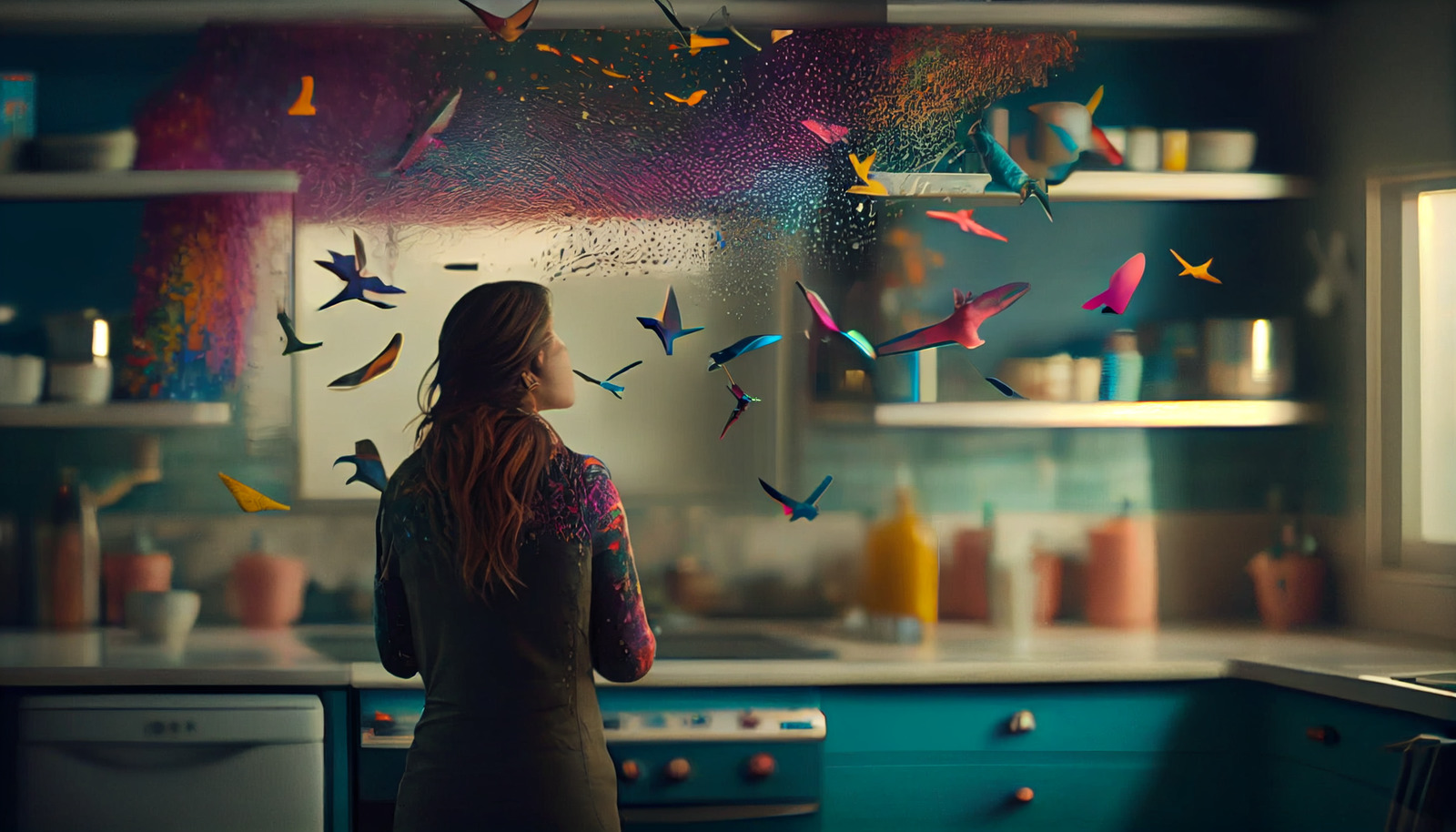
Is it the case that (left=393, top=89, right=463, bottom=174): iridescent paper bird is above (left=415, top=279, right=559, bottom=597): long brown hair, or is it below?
above

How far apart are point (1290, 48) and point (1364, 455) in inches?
29.3

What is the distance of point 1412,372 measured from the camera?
176 centimetres

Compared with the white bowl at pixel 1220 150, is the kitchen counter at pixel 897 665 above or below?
below

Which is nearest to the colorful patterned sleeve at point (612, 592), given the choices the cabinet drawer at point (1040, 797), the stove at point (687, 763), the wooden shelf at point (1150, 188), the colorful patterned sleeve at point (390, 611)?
the colorful patterned sleeve at point (390, 611)

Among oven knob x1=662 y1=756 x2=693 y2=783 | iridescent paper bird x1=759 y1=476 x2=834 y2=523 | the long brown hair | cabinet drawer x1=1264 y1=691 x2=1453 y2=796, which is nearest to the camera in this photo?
the long brown hair

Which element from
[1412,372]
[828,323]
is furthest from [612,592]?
[1412,372]

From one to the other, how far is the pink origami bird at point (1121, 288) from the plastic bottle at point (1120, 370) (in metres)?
0.06

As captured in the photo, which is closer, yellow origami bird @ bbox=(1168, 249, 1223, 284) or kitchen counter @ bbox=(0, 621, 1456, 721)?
kitchen counter @ bbox=(0, 621, 1456, 721)

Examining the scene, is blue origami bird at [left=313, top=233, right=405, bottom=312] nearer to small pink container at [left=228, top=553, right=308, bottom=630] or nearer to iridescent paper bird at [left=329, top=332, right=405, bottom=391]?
iridescent paper bird at [left=329, top=332, right=405, bottom=391]

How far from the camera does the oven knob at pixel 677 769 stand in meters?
1.40

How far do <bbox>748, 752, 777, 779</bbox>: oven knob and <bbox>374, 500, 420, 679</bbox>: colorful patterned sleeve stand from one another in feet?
1.82

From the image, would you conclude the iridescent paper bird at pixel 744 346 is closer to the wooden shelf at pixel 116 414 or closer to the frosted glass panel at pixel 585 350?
the frosted glass panel at pixel 585 350

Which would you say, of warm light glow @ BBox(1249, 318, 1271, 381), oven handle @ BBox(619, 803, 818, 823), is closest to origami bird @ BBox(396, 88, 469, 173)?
oven handle @ BBox(619, 803, 818, 823)

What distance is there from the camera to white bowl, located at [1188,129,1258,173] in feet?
5.92
